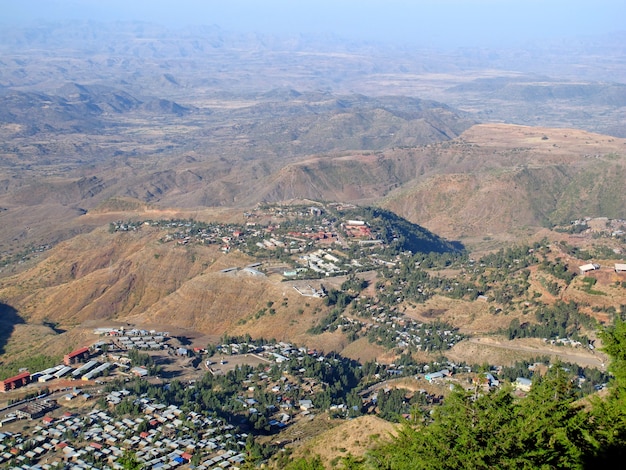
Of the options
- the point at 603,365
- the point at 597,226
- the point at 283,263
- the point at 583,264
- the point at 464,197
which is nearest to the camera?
the point at 603,365

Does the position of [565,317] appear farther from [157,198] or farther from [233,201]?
[157,198]

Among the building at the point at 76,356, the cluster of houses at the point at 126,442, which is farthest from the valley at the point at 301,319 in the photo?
the building at the point at 76,356

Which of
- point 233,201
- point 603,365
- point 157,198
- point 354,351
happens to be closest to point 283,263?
point 354,351

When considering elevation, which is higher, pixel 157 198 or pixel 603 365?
pixel 603 365

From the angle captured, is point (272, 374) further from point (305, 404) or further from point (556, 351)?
point (556, 351)

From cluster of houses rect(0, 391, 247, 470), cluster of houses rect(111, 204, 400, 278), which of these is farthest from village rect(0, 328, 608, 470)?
cluster of houses rect(111, 204, 400, 278)

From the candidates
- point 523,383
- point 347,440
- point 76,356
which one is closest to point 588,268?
point 523,383
